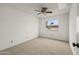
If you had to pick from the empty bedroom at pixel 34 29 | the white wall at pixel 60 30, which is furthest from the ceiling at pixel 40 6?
the white wall at pixel 60 30

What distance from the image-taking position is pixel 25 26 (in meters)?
1.56

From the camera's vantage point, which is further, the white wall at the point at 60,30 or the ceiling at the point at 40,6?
the white wall at the point at 60,30

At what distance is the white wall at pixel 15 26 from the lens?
138 centimetres

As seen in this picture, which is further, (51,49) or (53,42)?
(53,42)

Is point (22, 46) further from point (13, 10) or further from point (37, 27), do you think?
point (13, 10)

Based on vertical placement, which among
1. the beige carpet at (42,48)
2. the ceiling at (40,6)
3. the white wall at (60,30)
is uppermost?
the ceiling at (40,6)

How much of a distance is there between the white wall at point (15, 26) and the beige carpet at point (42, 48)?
10 centimetres

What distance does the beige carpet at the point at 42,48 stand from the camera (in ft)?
4.43

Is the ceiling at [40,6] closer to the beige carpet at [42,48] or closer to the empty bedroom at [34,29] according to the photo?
the empty bedroom at [34,29]

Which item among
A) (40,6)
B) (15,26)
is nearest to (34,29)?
(15,26)

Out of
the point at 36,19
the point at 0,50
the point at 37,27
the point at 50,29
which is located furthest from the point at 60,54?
the point at 0,50

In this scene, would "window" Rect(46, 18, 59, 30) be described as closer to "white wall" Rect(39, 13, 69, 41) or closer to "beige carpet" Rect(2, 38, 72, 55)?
"white wall" Rect(39, 13, 69, 41)

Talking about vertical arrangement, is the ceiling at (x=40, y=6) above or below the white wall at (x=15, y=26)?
above

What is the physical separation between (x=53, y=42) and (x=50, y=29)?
0.26 m
